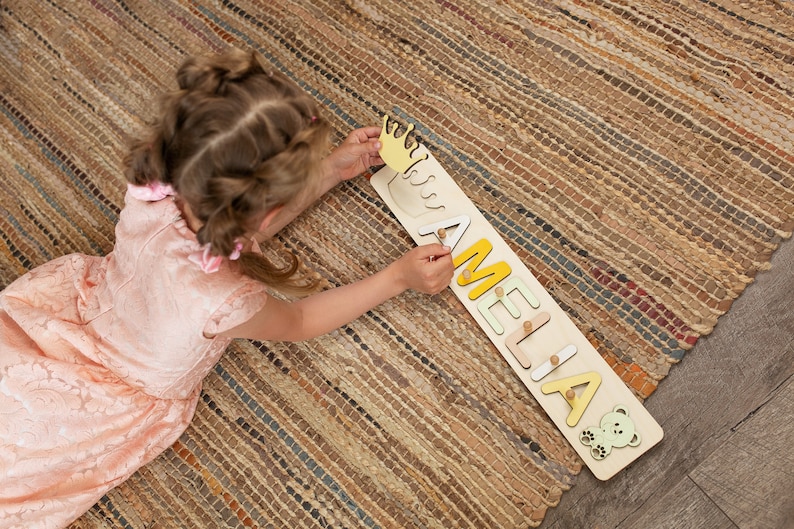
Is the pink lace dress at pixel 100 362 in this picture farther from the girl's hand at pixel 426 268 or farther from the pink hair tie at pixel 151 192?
the girl's hand at pixel 426 268

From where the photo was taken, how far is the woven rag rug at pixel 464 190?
2.77ft

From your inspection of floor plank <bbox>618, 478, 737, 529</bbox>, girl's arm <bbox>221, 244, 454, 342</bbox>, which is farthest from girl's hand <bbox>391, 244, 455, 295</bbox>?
floor plank <bbox>618, 478, 737, 529</bbox>

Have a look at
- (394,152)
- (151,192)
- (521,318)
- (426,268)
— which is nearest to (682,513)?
(521,318)

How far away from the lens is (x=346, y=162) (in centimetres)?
91

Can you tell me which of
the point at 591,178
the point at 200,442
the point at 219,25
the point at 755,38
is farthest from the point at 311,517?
the point at 755,38

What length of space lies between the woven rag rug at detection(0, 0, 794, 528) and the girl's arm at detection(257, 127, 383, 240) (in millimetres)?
29

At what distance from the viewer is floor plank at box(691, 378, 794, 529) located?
2.57ft

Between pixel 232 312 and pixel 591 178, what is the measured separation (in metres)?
0.53

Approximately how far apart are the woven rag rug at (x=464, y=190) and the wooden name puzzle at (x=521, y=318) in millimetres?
24

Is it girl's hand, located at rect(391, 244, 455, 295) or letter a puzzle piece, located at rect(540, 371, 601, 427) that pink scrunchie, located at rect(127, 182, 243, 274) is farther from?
letter a puzzle piece, located at rect(540, 371, 601, 427)

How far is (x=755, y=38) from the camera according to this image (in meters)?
0.94

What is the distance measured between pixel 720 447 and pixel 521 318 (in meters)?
0.29

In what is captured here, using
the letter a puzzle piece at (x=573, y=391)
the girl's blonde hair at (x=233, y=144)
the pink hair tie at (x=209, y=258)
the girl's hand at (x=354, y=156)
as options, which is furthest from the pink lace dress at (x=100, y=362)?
the letter a puzzle piece at (x=573, y=391)

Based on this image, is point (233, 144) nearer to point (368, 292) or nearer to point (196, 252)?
point (196, 252)
